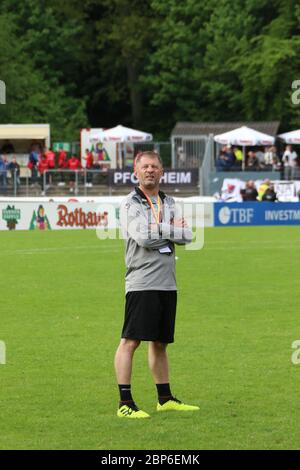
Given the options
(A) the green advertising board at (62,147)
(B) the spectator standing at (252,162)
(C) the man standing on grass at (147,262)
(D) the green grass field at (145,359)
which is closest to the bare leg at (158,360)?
(C) the man standing on grass at (147,262)

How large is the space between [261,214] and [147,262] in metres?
28.7

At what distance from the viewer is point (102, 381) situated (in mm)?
11547

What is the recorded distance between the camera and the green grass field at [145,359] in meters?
9.23

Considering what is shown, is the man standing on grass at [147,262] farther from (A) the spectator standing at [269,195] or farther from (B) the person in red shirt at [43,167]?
(B) the person in red shirt at [43,167]

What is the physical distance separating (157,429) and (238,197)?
112ft

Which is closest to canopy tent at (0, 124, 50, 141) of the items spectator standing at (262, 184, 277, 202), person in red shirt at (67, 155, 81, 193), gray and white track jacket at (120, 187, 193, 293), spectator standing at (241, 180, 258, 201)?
person in red shirt at (67, 155, 81, 193)

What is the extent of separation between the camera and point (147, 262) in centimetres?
962

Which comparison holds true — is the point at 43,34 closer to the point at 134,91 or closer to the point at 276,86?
the point at 134,91

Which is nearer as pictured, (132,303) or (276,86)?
(132,303)

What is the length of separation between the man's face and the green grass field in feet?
6.04

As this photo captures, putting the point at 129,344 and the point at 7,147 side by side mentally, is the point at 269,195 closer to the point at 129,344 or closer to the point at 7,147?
the point at 7,147

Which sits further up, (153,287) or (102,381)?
(153,287)

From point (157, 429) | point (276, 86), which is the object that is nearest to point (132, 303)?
point (157, 429)

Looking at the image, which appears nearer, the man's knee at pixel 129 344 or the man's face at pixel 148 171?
the man's face at pixel 148 171
